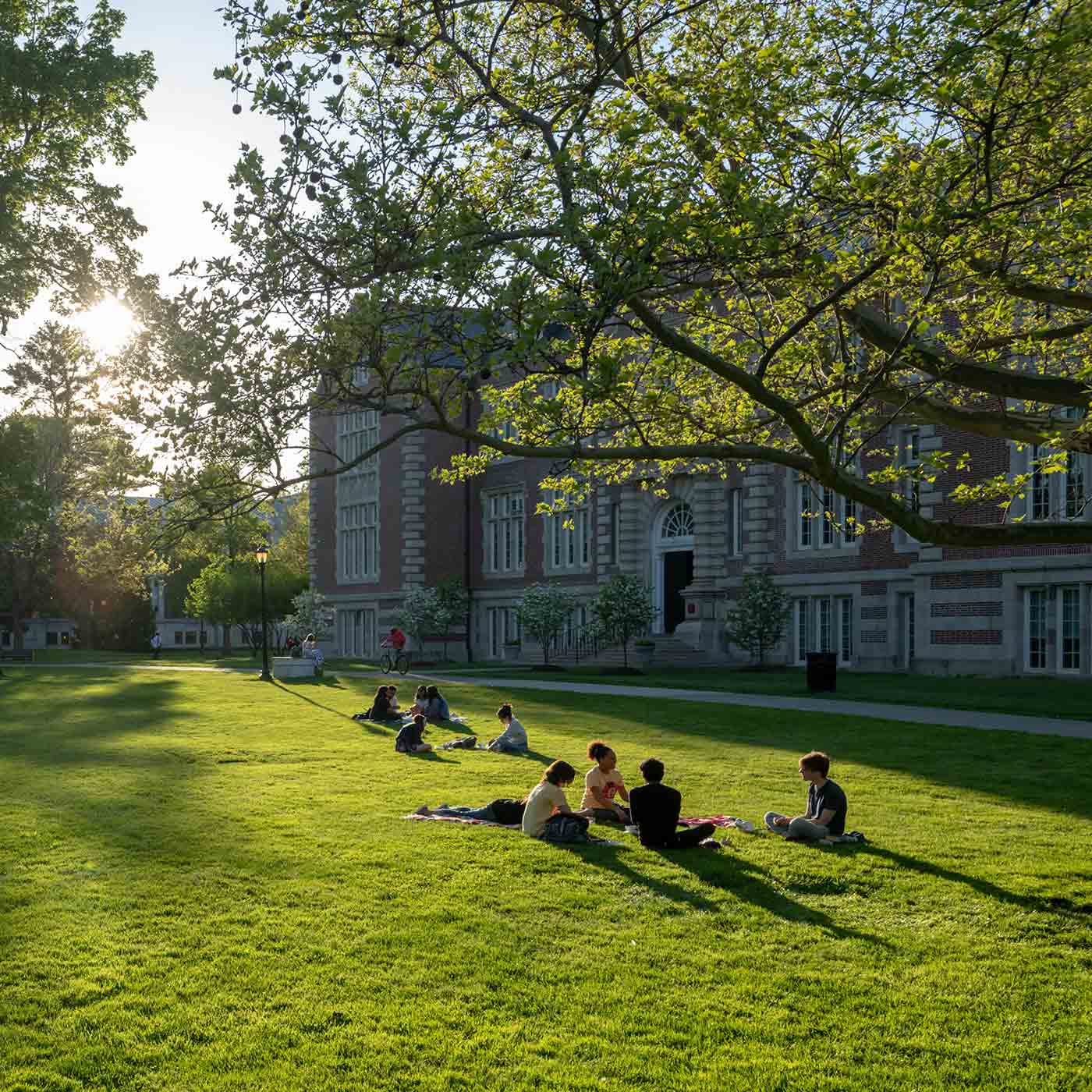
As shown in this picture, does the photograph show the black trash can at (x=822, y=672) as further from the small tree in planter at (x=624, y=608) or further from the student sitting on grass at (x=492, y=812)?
the student sitting on grass at (x=492, y=812)

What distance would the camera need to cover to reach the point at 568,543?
50281 mm

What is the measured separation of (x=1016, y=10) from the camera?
9328 millimetres

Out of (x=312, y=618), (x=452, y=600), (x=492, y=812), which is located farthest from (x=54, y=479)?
(x=492, y=812)

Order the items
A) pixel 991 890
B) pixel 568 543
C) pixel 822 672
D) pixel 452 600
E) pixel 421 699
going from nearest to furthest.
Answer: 1. pixel 991 890
2. pixel 421 699
3. pixel 822 672
4. pixel 568 543
5. pixel 452 600

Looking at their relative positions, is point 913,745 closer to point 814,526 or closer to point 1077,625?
point 1077,625

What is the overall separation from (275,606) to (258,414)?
227 feet

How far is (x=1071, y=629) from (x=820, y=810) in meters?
20.5

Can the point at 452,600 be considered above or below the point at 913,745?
above

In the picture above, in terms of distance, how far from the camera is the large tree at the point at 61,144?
3127 cm

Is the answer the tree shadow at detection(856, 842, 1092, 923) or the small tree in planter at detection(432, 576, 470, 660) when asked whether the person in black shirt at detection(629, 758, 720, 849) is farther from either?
the small tree in planter at detection(432, 576, 470, 660)

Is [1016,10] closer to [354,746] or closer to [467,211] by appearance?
[467,211]

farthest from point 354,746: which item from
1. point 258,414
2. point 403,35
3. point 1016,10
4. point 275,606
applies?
point 275,606

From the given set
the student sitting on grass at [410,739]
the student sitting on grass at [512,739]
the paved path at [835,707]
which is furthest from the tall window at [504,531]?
the student sitting on grass at [512,739]

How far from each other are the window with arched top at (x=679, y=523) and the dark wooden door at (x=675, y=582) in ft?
2.21
